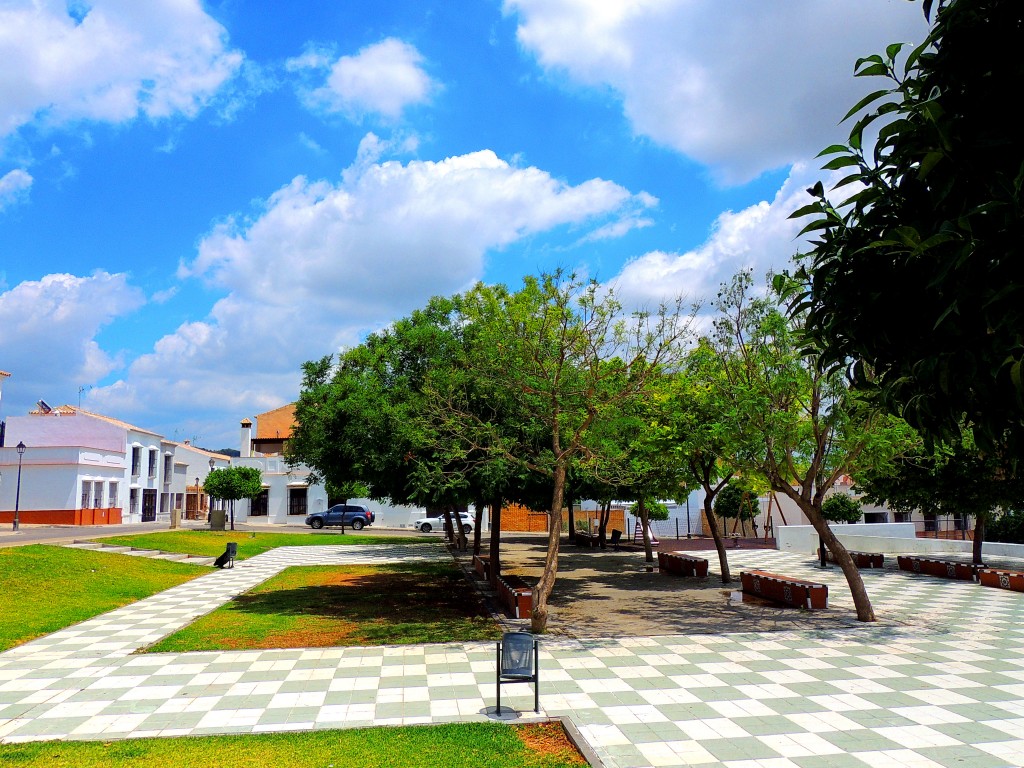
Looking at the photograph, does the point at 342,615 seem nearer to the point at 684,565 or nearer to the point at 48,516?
the point at 684,565

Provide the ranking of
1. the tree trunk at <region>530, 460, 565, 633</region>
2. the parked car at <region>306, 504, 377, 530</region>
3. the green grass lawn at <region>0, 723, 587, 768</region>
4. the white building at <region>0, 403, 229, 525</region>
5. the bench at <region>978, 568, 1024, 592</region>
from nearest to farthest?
the green grass lawn at <region>0, 723, 587, 768</region> < the tree trunk at <region>530, 460, 565, 633</region> < the bench at <region>978, 568, 1024, 592</region> < the white building at <region>0, 403, 229, 525</region> < the parked car at <region>306, 504, 377, 530</region>

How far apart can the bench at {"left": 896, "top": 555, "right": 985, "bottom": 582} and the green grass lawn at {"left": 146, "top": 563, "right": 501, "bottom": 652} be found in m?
14.3

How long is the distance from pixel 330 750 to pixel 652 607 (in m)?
10.7

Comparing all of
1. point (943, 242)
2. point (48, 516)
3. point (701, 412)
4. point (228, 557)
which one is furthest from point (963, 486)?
point (48, 516)

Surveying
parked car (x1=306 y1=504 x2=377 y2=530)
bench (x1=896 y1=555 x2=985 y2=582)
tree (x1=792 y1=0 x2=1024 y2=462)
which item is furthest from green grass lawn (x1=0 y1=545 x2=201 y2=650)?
parked car (x1=306 y1=504 x2=377 y2=530)

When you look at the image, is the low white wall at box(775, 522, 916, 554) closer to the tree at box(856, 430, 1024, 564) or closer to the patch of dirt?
the tree at box(856, 430, 1024, 564)

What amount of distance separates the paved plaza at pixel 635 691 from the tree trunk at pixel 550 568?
872mm

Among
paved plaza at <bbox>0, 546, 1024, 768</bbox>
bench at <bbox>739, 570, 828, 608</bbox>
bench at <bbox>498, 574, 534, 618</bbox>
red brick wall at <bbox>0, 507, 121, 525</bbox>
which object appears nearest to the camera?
paved plaza at <bbox>0, 546, 1024, 768</bbox>

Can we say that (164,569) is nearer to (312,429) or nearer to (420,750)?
(312,429)

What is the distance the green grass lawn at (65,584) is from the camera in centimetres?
1383

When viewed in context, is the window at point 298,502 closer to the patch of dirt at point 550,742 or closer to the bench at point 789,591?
the bench at point 789,591

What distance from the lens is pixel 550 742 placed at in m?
7.20

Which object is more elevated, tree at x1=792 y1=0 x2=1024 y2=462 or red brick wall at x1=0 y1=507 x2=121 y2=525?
tree at x1=792 y1=0 x2=1024 y2=462

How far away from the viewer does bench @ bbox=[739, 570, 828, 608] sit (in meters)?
15.6
